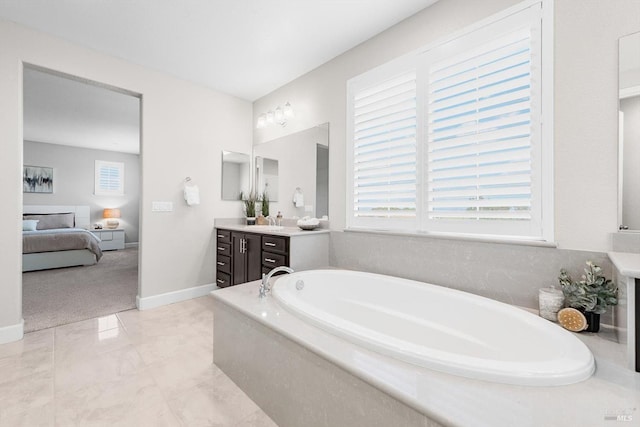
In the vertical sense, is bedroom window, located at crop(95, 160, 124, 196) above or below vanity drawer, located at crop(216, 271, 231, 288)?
above

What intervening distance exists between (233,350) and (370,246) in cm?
137

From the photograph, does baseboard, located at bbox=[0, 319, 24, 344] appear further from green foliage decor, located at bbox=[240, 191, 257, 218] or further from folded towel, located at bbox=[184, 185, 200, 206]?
green foliage decor, located at bbox=[240, 191, 257, 218]

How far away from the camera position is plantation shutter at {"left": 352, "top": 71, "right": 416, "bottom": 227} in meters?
2.20

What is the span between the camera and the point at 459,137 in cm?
191

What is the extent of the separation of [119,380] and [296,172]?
7.81 feet

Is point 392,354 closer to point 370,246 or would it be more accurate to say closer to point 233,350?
point 233,350

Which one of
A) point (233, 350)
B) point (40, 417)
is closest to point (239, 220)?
point (233, 350)

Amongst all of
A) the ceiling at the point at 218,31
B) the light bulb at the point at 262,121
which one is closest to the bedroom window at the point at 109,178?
the ceiling at the point at 218,31

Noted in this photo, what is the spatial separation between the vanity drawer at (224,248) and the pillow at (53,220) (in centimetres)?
502

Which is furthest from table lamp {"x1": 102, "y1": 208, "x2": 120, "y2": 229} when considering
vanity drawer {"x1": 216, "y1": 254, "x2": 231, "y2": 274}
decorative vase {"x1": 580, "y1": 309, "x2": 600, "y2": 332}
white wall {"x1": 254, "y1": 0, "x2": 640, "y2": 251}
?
decorative vase {"x1": 580, "y1": 309, "x2": 600, "y2": 332}

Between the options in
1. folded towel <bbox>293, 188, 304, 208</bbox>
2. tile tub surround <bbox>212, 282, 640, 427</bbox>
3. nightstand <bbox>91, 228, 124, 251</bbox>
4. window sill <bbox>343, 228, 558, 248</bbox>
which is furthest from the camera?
nightstand <bbox>91, 228, 124, 251</bbox>

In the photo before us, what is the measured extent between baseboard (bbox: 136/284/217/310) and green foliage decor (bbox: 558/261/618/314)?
3.47 meters

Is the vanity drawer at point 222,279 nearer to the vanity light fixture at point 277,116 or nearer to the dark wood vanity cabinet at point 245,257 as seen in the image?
the dark wood vanity cabinet at point 245,257

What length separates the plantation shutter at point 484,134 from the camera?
1.65m
